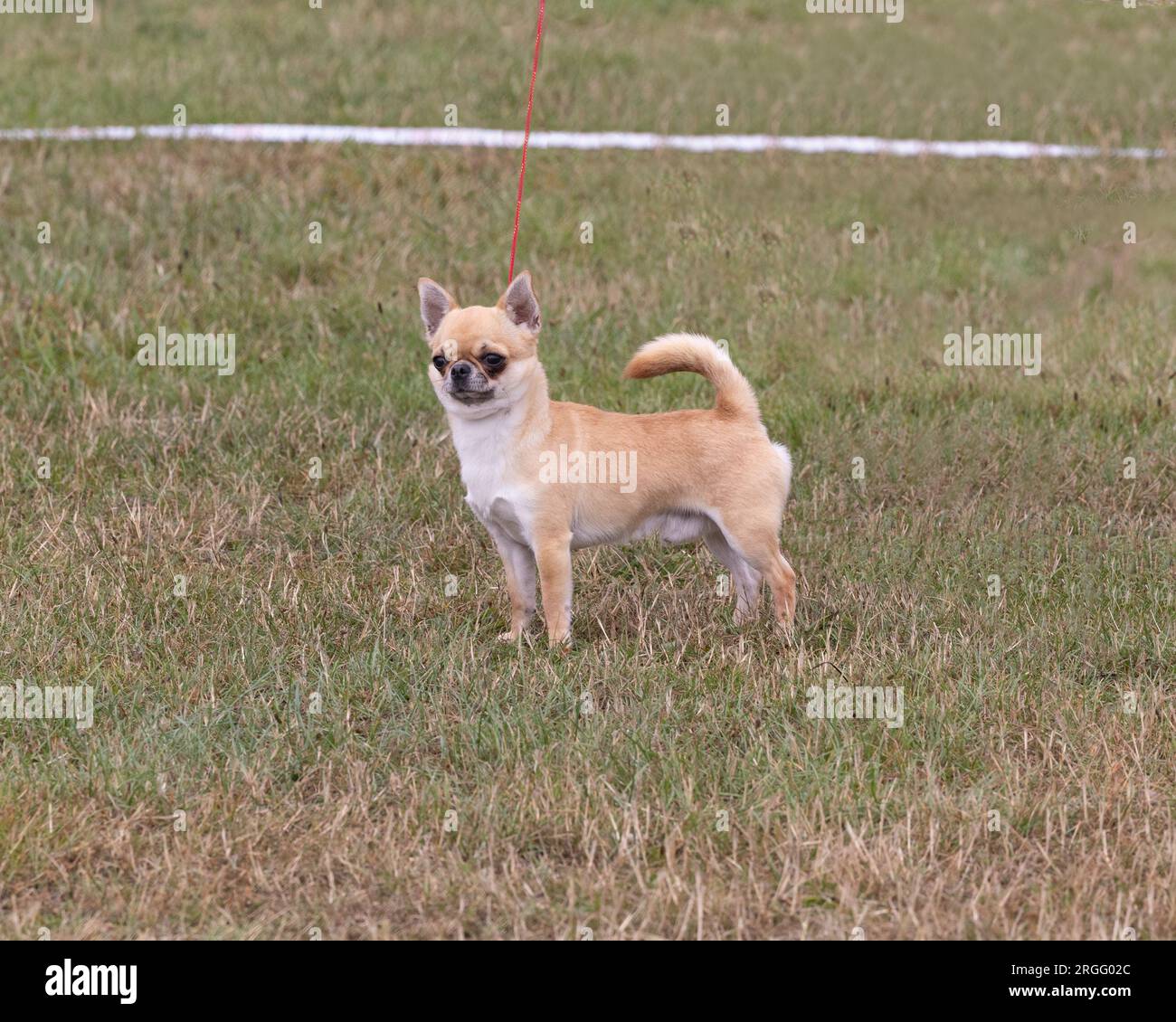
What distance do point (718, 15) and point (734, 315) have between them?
327 inches

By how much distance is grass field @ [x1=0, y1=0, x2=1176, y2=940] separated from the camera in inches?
184

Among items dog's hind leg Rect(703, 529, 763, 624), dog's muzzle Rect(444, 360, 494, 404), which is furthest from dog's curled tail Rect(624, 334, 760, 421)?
dog's muzzle Rect(444, 360, 494, 404)

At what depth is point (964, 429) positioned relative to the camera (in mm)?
9125

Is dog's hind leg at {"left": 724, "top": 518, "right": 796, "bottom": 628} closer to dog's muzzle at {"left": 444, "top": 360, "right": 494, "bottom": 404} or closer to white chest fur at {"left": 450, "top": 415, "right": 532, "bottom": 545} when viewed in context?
white chest fur at {"left": 450, "top": 415, "right": 532, "bottom": 545}

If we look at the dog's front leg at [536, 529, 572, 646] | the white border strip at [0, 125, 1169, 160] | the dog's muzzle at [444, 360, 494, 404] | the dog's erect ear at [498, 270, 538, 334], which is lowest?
the dog's front leg at [536, 529, 572, 646]

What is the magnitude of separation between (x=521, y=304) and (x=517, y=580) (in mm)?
1216

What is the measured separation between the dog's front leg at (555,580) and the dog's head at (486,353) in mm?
580

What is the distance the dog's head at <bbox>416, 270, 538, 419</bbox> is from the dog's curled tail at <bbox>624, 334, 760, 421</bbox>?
0.50m

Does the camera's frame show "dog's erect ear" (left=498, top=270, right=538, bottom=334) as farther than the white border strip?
No

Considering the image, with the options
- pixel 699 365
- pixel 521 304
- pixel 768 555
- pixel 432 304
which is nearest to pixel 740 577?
pixel 768 555

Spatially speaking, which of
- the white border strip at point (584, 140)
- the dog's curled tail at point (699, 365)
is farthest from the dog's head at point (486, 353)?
the white border strip at point (584, 140)

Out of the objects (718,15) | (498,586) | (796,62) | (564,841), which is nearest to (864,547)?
(498,586)

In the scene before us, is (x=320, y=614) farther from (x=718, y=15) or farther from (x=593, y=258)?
(x=718, y=15)

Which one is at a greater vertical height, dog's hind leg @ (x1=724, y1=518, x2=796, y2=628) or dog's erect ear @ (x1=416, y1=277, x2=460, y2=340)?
dog's erect ear @ (x1=416, y1=277, x2=460, y2=340)
